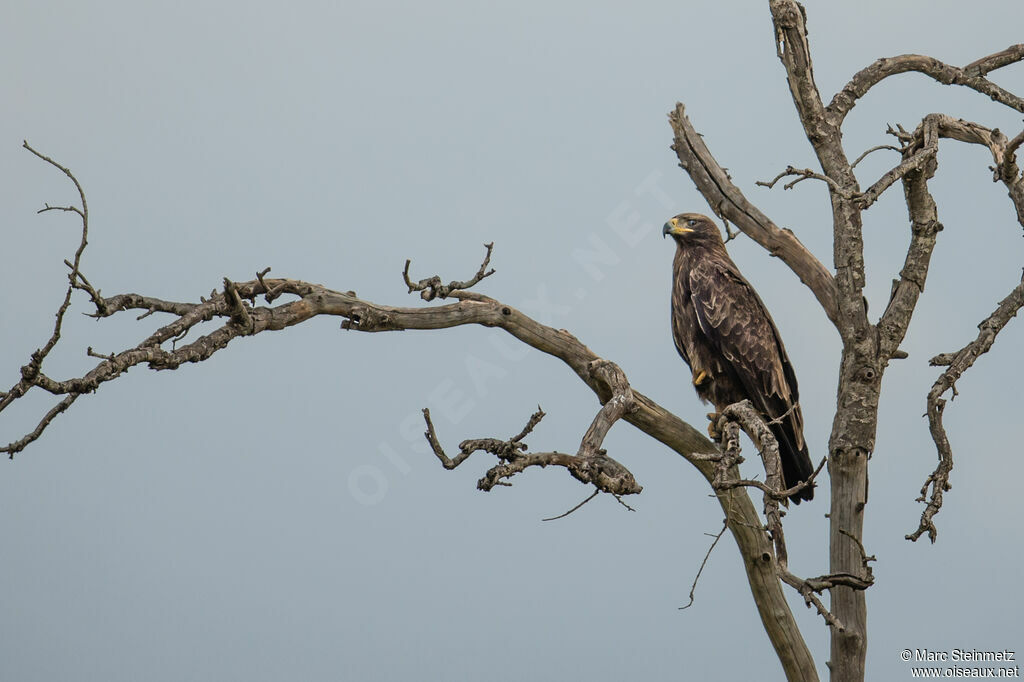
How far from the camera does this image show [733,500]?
5.94 metres

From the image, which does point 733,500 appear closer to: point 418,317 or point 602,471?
point 602,471

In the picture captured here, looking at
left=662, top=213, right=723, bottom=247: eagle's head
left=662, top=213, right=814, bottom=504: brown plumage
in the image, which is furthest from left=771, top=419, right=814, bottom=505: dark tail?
left=662, top=213, right=723, bottom=247: eagle's head

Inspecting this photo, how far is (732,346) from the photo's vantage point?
6234 millimetres

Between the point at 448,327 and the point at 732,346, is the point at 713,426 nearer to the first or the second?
the point at 732,346

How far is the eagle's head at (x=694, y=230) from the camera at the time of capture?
6746mm

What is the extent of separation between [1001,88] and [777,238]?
170cm

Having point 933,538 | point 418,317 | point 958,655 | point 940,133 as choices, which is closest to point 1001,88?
point 940,133

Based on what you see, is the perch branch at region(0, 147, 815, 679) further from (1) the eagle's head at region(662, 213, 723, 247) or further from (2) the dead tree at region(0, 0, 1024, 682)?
(1) the eagle's head at region(662, 213, 723, 247)

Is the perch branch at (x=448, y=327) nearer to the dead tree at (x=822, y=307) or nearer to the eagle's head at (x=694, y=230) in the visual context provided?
the dead tree at (x=822, y=307)

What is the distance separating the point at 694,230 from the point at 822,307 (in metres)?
1.13

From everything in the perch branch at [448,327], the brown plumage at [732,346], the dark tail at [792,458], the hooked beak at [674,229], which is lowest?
the perch branch at [448,327]

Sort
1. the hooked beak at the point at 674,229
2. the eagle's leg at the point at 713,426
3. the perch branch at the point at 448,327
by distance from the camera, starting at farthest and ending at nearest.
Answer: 1. the hooked beak at the point at 674,229
2. the eagle's leg at the point at 713,426
3. the perch branch at the point at 448,327

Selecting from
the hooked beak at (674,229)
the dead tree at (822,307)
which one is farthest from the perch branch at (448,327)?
the hooked beak at (674,229)

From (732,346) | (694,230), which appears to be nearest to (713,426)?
(732,346)
